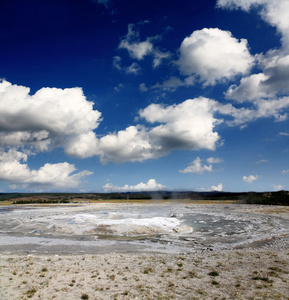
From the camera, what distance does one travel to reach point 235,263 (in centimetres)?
1650

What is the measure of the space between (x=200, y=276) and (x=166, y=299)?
12.7ft

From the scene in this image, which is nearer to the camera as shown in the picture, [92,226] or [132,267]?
[132,267]

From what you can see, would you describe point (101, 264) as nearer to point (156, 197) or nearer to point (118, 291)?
point (118, 291)

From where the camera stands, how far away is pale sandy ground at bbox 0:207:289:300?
38.0 feet

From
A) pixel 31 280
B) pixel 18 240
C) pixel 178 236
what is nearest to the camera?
pixel 31 280

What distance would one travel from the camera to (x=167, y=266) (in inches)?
633

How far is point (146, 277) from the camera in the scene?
45.8 feet

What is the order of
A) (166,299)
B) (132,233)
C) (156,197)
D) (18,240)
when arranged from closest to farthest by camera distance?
(166,299), (18,240), (132,233), (156,197)

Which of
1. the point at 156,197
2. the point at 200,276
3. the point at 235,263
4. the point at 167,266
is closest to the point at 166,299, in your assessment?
the point at 200,276

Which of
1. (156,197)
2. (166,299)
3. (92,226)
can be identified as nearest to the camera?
(166,299)

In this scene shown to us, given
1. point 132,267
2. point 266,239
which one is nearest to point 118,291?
point 132,267

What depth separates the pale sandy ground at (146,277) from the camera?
11.6 meters

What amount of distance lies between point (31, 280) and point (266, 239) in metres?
26.0

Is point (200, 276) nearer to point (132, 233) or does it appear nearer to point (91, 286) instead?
point (91, 286)
